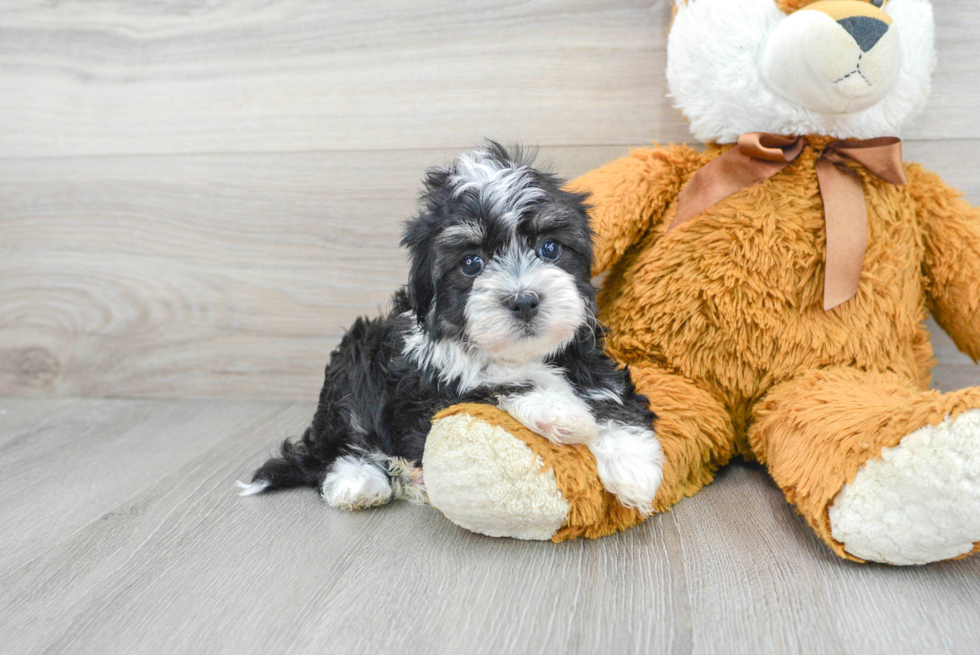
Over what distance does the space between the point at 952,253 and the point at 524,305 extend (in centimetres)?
91

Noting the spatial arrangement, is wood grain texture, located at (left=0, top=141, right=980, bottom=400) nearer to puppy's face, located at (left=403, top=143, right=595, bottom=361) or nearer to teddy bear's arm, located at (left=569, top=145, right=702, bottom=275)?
teddy bear's arm, located at (left=569, top=145, right=702, bottom=275)

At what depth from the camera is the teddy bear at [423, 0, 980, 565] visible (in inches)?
48.7

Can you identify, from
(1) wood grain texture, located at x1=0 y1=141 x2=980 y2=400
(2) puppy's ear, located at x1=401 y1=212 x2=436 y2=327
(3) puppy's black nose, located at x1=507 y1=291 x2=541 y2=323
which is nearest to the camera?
(3) puppy's black nose, located at x1=507 y1=291 x2=541 y2=323

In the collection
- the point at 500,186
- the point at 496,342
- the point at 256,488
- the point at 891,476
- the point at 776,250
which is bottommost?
the point at 256,488

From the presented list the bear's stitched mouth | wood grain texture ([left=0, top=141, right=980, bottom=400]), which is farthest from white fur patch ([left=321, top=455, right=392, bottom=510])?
the bear's stitched mouth

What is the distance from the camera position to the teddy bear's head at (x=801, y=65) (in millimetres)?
1234

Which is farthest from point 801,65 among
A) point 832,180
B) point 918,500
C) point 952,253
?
point 918,500

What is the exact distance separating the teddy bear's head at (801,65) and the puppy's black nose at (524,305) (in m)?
0.63

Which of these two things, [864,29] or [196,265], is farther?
[196,265]

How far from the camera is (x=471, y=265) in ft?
3.83

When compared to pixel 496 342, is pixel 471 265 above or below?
above

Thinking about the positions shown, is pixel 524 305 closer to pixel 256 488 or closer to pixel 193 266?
pixel 256 488

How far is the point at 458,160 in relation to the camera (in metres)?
1.27

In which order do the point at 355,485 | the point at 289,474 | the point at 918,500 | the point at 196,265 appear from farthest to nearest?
the point at 196,265 < the point at 289,474 < the point at 355,485 < the point at 918,500
